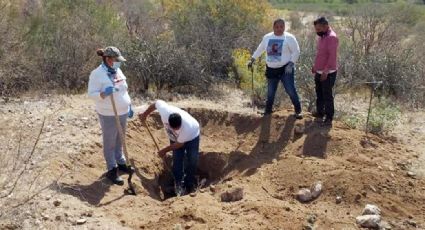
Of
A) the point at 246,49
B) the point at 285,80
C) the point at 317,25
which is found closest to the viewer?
the point at 317,25

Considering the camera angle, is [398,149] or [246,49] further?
[246,49]

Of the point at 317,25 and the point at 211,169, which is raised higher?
the point at 317,25

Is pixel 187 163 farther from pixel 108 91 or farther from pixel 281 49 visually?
pixel 281 49

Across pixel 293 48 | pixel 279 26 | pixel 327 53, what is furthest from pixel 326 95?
pixel 279 26

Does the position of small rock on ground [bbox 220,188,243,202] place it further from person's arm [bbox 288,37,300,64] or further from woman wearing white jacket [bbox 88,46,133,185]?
person's arm [bbox 288,37,300,64]

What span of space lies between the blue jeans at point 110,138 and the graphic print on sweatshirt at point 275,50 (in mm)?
2515

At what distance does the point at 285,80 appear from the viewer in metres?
7.82

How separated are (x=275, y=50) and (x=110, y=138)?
2821 millimetres

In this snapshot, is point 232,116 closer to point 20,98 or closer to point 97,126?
point 97,126

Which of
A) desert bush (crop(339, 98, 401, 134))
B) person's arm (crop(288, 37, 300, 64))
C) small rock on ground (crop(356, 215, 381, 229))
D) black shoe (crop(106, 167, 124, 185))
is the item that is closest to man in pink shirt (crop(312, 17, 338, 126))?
person's arm (crop(288, 37, 300, 64))

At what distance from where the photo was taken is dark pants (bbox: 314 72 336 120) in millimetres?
7511

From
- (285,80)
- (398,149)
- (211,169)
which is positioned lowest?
(211,169)

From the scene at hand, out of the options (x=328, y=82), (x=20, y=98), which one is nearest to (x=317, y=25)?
(x=328, y=82)

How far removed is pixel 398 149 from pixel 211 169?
266 centimetres
